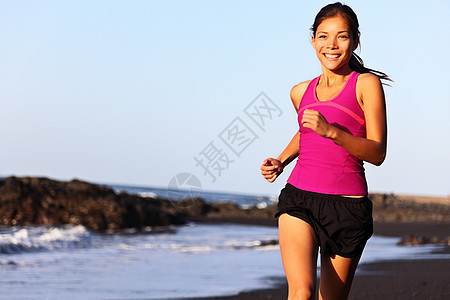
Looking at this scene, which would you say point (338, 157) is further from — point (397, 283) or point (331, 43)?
point (397, 283)

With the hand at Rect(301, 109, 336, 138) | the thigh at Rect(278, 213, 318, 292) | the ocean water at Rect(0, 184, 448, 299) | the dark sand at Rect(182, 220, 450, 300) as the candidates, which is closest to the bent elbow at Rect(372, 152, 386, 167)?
the hand at Rect(301, 109, 336, 138)

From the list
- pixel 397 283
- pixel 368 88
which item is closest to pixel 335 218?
pixel 368 88

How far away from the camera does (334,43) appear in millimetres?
3379

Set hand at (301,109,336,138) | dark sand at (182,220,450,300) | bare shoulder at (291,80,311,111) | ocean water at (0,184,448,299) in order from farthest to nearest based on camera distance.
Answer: ocean water at (0,184,448,299) < dark sand at (182,220,450,300) < bare shoulder at (291,80,311,111) < hand at (301,109,336,138)

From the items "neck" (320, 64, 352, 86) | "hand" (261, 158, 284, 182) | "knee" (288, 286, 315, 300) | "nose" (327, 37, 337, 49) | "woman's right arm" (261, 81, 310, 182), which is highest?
"nose" (327, 37, 337, 49)

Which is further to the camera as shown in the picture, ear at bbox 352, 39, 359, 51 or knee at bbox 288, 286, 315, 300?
ear at bbox 352, 39, 359, 51

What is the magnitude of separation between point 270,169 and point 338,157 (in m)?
0.38

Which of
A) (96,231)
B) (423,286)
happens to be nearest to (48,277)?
(423,286)

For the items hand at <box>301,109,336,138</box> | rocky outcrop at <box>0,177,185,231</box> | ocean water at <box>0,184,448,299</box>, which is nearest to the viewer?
hand at <box>301,109,336,138</box>

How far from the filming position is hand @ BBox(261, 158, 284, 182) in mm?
3463

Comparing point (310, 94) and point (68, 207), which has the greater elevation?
point (310, 94)

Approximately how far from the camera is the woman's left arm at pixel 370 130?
3.10m

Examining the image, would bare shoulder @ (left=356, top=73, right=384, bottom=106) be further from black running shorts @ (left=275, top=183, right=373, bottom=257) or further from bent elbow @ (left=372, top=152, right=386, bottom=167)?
black running shorts @ (left=275, top=183, right=373, bottom=257)

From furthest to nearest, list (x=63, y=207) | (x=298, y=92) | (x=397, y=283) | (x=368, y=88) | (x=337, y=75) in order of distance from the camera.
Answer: (x=63, y=207)
(x=397, y=283)
(x=298, y=92)
(x=337, y=75)
(x=368, y=88)
